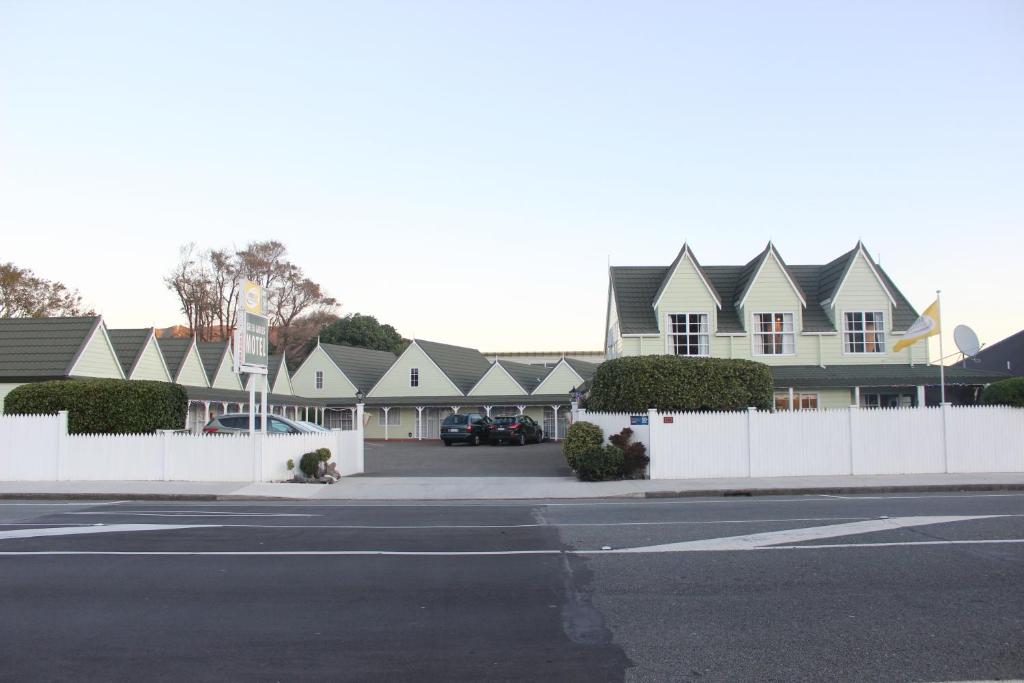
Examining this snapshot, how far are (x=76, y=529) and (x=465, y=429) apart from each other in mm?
28951

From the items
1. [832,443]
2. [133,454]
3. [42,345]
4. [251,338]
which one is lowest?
[133,454]

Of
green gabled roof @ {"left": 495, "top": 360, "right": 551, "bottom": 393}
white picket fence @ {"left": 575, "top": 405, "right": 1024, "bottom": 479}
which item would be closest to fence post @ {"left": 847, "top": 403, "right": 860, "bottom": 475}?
white picket fence @ {"left": 575, "top": 405, "right": 1024, "bottom": 479}

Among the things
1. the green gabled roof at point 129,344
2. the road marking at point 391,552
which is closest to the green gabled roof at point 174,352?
the green gabled roof at point 129,344

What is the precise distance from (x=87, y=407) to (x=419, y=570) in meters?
17.4

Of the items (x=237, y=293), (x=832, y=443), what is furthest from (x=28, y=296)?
(x=832, y=443)

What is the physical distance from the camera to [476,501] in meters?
18.6

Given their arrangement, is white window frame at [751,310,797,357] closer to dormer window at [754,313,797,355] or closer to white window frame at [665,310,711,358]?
dormer window at [754,313,797,355]

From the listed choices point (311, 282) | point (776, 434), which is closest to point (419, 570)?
point (776, 434)

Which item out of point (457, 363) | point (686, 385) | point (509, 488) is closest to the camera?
point (509, 488)

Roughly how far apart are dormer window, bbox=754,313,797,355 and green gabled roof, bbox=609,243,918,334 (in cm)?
64

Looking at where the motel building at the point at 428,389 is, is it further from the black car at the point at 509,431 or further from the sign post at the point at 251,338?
the sign post at the point at 251,338

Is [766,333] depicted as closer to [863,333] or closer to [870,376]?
[863,333]

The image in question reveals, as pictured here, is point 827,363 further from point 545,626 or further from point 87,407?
point 545,626

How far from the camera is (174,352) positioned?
139 feet
